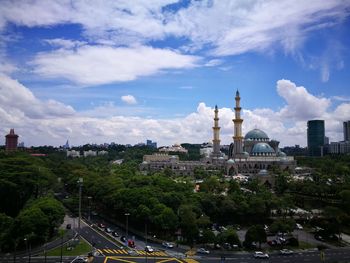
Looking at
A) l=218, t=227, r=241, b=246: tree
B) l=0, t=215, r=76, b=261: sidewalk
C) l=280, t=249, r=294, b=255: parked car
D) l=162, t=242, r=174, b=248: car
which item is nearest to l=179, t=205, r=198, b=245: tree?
l=162, t=242, r=174, b=248: car

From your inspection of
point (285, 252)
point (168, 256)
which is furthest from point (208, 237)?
point (285, 252)

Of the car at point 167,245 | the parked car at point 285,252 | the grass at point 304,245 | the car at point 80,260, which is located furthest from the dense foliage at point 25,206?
the grass at point 304,245

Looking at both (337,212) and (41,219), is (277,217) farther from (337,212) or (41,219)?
(41,219)

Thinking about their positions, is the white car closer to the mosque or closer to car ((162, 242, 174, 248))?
car ((162, 242, 174, 248))

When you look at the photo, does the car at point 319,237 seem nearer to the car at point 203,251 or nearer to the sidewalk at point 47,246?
the car at point 203,251

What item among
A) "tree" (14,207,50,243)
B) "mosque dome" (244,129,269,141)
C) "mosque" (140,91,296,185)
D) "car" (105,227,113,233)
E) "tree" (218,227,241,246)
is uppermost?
"mosque dome" (244,129,269,141)

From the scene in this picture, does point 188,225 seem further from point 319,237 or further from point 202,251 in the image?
point 319,237
